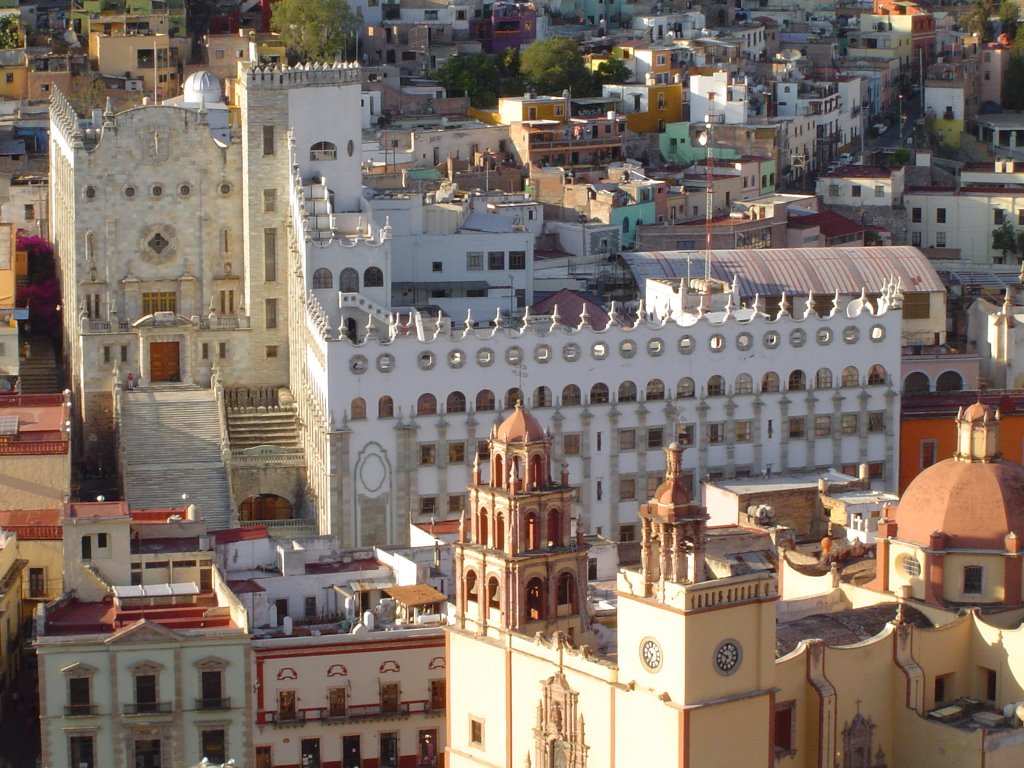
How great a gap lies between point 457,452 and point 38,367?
30.4 meters

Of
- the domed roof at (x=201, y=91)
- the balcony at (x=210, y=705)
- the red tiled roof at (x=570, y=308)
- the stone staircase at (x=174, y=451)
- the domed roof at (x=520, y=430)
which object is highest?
the domed roof at (x=201, y=91)

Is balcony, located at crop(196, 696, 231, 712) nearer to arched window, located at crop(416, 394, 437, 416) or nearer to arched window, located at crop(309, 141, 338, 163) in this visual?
arched window, located at crop(416, 394, 437, 416)

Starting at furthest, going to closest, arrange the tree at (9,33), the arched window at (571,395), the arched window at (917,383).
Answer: the tree at (9,33) → the arched window at (917,383) → the arched window at (571,395)

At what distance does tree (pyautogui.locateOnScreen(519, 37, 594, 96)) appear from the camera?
650 feet

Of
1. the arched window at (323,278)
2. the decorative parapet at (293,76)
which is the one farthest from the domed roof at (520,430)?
the decorative parapet at (293,76)

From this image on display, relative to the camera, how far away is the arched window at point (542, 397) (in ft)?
444

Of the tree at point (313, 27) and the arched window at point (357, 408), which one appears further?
the tree at point (313, 27)

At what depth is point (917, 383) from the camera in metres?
150

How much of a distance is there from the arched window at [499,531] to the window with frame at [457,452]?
24.7 meters

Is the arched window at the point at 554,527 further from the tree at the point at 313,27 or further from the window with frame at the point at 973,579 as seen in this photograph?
the tree at the point at 313,27

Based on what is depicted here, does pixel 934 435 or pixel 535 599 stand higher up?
pixel 535 599

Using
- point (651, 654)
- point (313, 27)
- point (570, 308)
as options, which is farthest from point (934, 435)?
point (313, 27)

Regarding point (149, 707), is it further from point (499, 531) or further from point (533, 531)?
point (533, 531)

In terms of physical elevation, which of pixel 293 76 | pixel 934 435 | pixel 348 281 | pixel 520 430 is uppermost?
pixel 293 76
